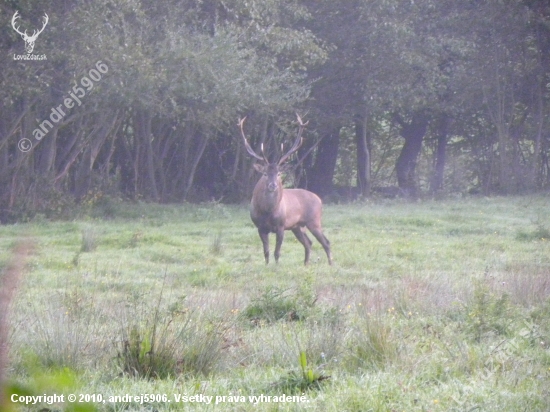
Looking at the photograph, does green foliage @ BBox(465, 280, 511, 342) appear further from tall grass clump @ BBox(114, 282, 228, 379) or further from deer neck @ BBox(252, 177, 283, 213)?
deer neck @ BBox(252, 177, 283, 213)

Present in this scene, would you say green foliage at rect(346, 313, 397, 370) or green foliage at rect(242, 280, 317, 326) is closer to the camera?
green foliage at rect(346, 313, 397, 370)

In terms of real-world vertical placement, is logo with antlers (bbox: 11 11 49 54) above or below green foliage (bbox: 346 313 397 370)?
above

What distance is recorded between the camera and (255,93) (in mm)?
18391

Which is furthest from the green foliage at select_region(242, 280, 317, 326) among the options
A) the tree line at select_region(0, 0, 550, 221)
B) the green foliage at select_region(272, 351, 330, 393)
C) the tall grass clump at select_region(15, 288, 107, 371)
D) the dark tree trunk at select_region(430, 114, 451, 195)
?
the dark tree trunk at select_region(430, 114, 451, 195)

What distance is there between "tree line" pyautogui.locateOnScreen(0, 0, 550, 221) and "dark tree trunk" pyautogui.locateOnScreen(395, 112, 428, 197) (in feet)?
0.23

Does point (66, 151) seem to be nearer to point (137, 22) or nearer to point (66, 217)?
point (66, 217)

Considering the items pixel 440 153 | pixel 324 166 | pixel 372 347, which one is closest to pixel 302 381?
pixel 372 347

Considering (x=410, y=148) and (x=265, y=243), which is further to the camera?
(x=410, y=148)

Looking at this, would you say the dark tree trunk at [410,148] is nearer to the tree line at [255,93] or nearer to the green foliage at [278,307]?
the tree line at [255,93]

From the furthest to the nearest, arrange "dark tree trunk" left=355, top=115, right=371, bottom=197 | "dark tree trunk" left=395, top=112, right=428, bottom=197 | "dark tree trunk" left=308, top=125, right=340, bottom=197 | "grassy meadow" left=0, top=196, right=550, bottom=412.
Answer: "dark tree trunk" left=395, top=112, right=428, bottom=197
"dark tree trunk" left=308, top=125, right=340, bottom=197
"dark tree trunk" left=355, top=115, right=371, bottom=197
"grassy meadow" left=0, top=196, right=550, bottom=412

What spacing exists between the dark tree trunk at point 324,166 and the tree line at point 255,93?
0.04 metres

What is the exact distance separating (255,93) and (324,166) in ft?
27.4

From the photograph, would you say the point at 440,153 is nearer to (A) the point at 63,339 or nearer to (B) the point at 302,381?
(A) the point at 63,339

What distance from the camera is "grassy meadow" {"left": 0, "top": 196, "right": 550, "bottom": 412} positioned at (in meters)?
4.31
